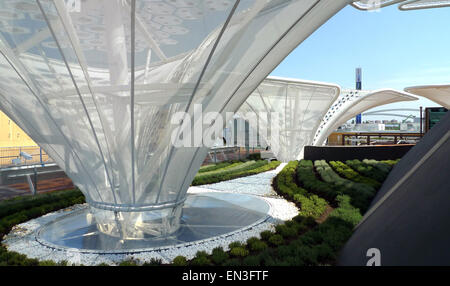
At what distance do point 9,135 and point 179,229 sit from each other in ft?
70.2

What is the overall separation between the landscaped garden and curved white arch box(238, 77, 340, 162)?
952 cm

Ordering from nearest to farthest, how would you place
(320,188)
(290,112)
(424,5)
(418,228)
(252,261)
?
(418,228) → (252,261) → (320,188) → (424,5) → (290,112)

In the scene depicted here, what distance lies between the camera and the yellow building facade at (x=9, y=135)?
2220 centimetres

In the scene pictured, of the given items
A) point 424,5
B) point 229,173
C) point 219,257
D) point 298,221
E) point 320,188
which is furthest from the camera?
point 229,173

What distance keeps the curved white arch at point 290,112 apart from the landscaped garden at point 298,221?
9.52m

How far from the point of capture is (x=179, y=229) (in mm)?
7145

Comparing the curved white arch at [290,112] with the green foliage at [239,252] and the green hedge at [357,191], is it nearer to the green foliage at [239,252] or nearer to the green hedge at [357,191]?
the green hedge at [357,191]

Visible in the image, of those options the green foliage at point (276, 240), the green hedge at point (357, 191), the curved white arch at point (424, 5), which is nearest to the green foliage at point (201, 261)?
the green foliage at point (276, 240)

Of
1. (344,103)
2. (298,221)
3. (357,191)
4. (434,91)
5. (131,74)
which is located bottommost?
(298,221)

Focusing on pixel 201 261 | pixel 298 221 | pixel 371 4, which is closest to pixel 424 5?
pixel 371 4

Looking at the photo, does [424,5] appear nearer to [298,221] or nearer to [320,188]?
[320,188]

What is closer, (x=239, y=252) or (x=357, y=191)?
(x=239, y=252)

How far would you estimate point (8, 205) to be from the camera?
8.78 metres

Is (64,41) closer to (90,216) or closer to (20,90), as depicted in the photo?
(20,90)
